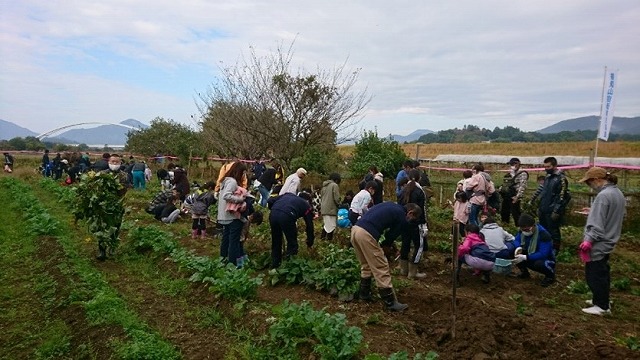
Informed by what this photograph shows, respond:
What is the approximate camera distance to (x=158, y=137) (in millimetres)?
37312

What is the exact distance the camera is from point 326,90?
16672 millimetres

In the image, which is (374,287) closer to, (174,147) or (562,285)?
(562,285)

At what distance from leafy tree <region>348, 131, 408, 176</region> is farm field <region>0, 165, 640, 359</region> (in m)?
8.14

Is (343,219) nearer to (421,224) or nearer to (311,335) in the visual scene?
(421,224)

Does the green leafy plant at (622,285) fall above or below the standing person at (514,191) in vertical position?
below

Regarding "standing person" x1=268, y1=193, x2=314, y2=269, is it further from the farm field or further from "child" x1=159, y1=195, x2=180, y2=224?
"child" x1=159, y1=195, x2=180, y2=224

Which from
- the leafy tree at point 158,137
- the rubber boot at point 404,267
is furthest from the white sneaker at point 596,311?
the leafy tree at point 158,137

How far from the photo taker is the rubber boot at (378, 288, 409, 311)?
5.75 m

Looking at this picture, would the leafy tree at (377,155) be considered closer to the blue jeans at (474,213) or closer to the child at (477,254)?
the blue jeans at (474,213)

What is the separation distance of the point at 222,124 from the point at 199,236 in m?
11.5

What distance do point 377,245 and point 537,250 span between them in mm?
3228

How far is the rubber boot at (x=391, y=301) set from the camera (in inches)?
227

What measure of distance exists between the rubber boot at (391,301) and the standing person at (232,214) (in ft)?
8.74

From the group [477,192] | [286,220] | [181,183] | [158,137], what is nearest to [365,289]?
[286,220]
